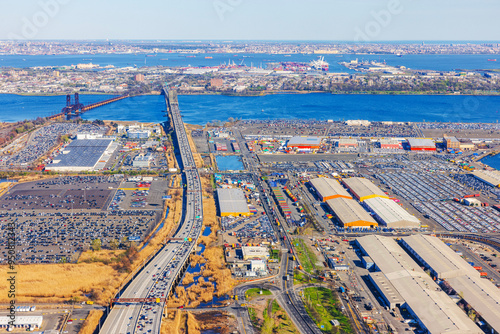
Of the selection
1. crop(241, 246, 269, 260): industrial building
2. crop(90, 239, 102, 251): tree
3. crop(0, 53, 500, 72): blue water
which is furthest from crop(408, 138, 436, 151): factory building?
crop(0, 53, 500, 72): blue water

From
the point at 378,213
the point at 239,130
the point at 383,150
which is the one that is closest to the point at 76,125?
the point at 239,130

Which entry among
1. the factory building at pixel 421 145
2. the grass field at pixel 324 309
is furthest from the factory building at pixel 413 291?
the factory building at pixel 421 145

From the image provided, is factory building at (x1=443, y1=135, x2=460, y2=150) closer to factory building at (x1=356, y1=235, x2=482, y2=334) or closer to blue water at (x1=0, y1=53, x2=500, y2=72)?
factory building at (x1=356, y1=235, x2=482, y2=334)

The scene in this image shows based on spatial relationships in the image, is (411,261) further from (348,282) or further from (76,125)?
(76,125)

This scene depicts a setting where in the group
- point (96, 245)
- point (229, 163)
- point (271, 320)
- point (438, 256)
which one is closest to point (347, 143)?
point (229, 163)

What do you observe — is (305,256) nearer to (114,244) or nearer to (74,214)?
(114,244)

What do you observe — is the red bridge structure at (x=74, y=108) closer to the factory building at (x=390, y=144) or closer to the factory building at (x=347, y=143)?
the factory building at (x=347, y=143)
